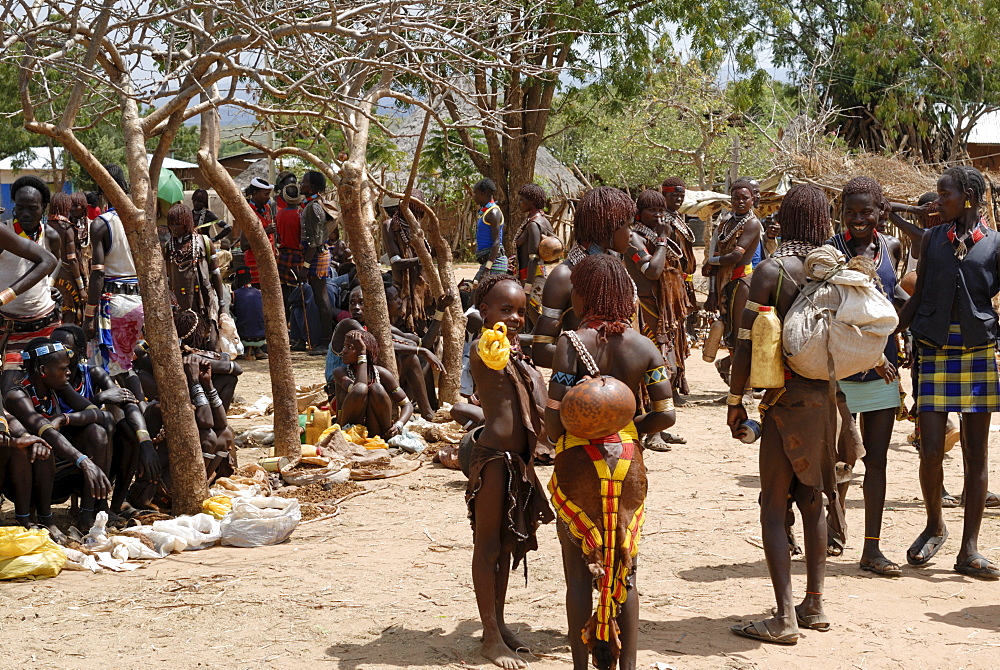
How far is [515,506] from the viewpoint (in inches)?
160

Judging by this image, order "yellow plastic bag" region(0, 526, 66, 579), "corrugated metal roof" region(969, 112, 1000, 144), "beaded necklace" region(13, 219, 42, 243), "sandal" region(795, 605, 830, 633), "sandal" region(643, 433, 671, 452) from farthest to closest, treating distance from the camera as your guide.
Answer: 1. "corrugated metal roof" region(969, 112, 1000, 144)
2. "sandal" region(643, 433, 671, 452)
3. "beaded necklace" region(13, 219, 42, 243)
4. "yellow plastic bag" region(0, 526, 66, 579)
5. "sandal" region(795, 605, 830, 633)

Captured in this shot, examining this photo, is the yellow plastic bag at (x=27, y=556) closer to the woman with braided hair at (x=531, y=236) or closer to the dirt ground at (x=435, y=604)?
the dirt ground at (x=435, y=604)

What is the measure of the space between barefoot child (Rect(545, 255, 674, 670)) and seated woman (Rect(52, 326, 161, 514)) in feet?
11.1

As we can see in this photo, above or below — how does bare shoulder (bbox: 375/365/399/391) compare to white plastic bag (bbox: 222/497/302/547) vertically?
above

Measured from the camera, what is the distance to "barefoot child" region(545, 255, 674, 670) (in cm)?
363

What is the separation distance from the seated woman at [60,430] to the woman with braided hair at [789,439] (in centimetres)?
368

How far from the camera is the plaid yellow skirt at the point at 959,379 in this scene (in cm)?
514

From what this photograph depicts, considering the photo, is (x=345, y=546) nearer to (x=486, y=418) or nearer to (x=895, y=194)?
(x=486, y=418)

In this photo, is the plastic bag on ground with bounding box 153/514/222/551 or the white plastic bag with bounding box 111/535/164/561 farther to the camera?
the plastic bag on ground with bounding box 153/514/222/551

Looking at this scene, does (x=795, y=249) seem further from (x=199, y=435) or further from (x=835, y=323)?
(x=199, y=435)

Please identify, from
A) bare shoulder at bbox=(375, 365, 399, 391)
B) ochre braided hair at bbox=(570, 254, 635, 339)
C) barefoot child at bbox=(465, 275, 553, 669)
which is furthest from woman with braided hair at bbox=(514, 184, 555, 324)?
ochre braided hair at bbox=(570, 254, 635, 339)

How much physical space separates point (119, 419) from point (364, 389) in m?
2.20

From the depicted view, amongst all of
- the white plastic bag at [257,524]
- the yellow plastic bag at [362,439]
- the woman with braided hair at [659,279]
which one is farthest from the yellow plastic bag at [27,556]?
the woman with braided hair at [659,279]

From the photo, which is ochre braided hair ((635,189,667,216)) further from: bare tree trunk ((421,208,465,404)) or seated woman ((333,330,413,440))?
seated woman ((333,330,413,440))
